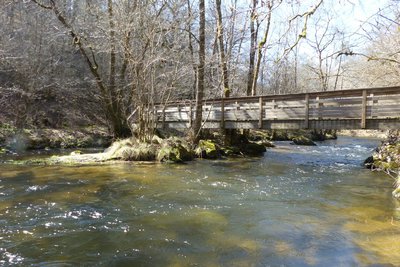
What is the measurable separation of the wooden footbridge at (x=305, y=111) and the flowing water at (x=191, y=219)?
7.94ft

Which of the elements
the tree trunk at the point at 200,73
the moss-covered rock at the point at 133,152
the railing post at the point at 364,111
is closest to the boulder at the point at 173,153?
the moss-covered rock at the point at 133,152

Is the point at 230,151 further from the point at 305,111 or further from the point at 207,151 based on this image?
the point at 305,111

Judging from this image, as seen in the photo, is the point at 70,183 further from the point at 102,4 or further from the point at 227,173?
the point at 102,4

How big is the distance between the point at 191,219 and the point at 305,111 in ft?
28.2

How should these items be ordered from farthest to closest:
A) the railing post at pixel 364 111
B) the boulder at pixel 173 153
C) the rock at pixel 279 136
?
the rock at pixel 279 136 < the boulder at pixel 173 153 < the railing post at pixel 364 111

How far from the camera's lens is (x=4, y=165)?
10562 mm

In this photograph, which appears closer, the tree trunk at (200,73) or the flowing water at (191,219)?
the flowing water at (191,219)

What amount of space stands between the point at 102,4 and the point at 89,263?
15896 millimetres

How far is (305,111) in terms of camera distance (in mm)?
13070

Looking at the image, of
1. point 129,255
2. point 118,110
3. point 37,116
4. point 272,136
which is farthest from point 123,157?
point 272,136

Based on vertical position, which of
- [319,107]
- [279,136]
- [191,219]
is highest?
[319,107]

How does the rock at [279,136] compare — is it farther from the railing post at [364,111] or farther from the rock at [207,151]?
the railing post at [364,111]

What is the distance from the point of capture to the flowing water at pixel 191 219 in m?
4.32

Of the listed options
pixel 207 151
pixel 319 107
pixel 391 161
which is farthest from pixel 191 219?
pixel 319 107
